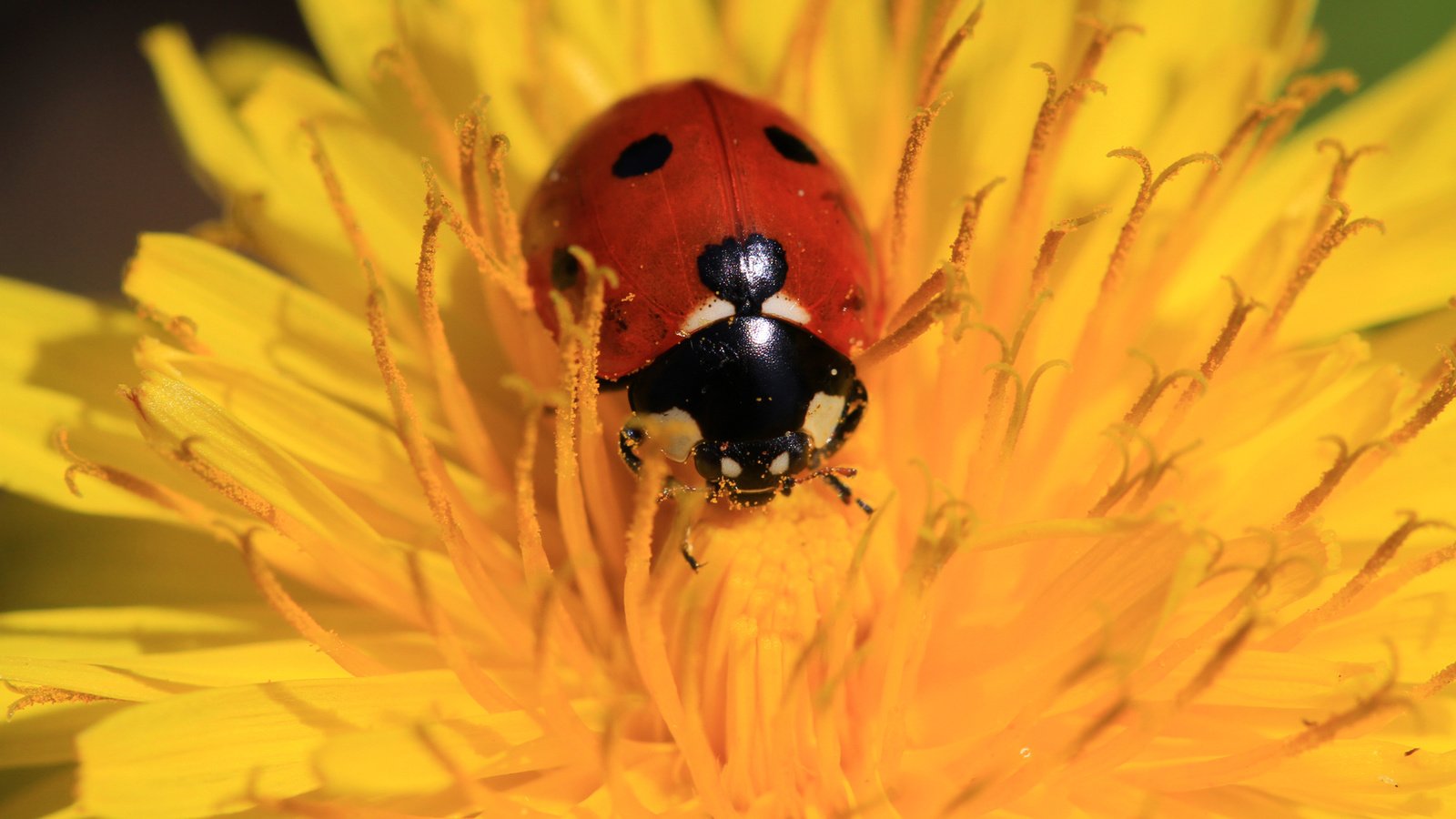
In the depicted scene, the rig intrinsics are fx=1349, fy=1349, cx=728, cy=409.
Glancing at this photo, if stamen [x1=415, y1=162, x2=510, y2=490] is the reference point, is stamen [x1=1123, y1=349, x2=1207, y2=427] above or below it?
below

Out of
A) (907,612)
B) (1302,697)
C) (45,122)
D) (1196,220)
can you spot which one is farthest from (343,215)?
(45,122)

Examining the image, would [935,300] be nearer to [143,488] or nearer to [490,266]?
[490,266]

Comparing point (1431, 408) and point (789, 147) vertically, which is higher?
point (789, 147)

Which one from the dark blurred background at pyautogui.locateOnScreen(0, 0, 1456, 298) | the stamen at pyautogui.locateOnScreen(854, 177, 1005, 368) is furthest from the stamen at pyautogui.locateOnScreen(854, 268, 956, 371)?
the dark blurred background at pyautogui.locateOnScreen(0, 0, 1456, 298)

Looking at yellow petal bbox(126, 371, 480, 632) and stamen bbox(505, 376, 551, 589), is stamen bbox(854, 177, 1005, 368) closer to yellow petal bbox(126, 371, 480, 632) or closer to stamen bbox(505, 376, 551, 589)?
stamen bbox(505, 376, 551, 589)

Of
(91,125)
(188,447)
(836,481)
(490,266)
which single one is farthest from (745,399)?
(91,125)

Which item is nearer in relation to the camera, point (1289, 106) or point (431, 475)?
point (431, 475)
